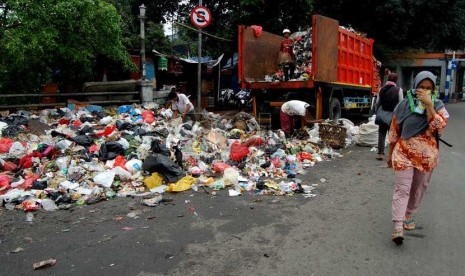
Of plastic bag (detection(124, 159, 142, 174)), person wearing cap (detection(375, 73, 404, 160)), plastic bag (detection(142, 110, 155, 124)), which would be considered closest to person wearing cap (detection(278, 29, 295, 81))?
person wearing cap (detection(375, 73, 404, 160))

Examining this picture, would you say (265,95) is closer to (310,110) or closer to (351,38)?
(310,110)

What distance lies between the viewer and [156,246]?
3.54m

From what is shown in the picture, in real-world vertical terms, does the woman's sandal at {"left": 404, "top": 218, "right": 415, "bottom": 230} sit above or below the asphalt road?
above

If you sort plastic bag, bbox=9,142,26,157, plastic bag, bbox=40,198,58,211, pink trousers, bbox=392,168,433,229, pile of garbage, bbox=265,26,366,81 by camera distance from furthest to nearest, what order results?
pile of garbage, bbox=265,26,366,81 < plastic bag, bbox=9,142,26,157 < plastic bag, bbox=40,198,58,211 < pink trousers, bbox=392,168,433,229

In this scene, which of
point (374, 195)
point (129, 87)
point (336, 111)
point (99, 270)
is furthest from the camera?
point (129, 87)

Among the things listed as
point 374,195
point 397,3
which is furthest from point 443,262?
point 397,3

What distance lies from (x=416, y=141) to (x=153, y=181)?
3.25m

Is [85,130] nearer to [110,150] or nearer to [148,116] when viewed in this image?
[110,150]

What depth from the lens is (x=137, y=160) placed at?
6156mm

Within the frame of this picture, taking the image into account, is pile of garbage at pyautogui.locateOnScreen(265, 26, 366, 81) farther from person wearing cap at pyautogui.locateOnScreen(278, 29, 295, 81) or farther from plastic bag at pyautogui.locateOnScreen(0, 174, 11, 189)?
plastic bag at pyautogui.locateOnScreen(0, 174, 11, 189)

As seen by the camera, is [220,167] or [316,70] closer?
[220,167]

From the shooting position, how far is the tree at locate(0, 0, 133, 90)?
27.0 ft

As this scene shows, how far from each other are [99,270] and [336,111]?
27.8ft

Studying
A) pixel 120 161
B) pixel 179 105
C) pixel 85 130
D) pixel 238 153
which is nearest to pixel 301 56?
pixel 179 105
